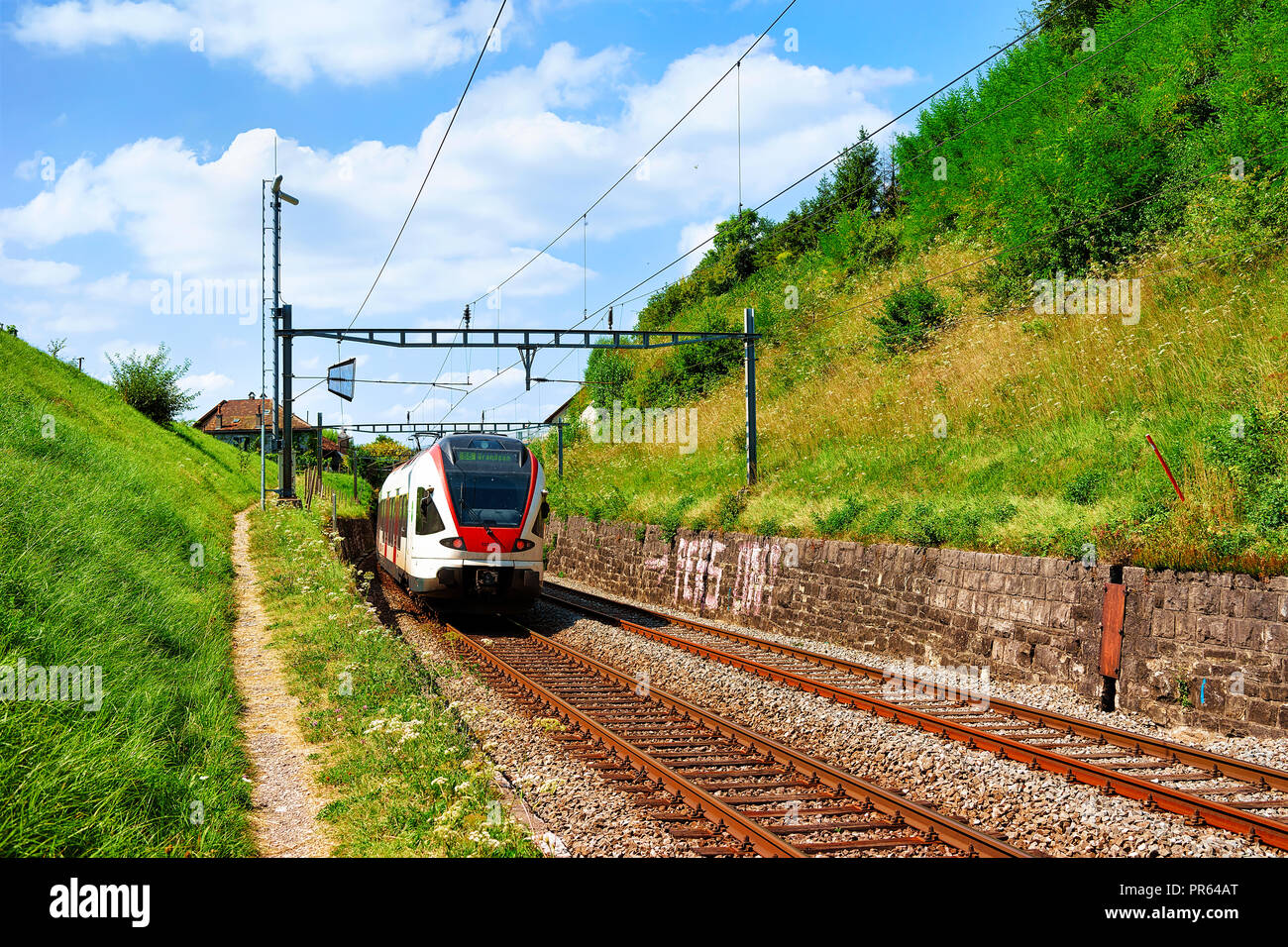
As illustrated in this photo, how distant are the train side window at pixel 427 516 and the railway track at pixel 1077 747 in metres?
6.20

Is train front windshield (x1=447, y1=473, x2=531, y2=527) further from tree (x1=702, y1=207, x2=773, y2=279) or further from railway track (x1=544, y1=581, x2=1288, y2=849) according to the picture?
tree (x1=702, y1=207, x2=773, y2=279)

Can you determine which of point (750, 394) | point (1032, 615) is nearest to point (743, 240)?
point (750, 394)

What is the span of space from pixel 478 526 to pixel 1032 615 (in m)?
9.68

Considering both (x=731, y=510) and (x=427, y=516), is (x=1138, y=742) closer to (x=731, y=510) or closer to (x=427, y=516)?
(x=427, y=516)

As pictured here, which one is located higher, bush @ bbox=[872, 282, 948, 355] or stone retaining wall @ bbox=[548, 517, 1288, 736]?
bush @ bbox=[872, 282, 948, 355]

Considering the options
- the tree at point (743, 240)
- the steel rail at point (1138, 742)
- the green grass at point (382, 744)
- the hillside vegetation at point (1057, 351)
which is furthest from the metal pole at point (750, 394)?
the tree at point (743, 240)

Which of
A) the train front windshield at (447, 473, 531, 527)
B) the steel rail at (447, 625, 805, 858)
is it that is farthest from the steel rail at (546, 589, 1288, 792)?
the train front windshield at (447, 473, 531, 527)

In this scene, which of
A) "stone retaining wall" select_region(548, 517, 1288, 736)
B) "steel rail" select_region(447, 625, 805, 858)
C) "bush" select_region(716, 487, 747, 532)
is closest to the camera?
"steel rail" select_region(447, 625, 805, 858)

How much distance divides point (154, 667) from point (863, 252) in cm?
4200

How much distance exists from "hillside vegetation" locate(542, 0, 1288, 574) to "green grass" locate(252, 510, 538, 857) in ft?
26.7

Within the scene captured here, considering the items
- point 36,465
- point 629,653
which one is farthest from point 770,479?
point 36,465

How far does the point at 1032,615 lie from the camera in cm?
1109

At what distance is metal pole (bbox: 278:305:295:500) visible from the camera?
2080 centimetres
